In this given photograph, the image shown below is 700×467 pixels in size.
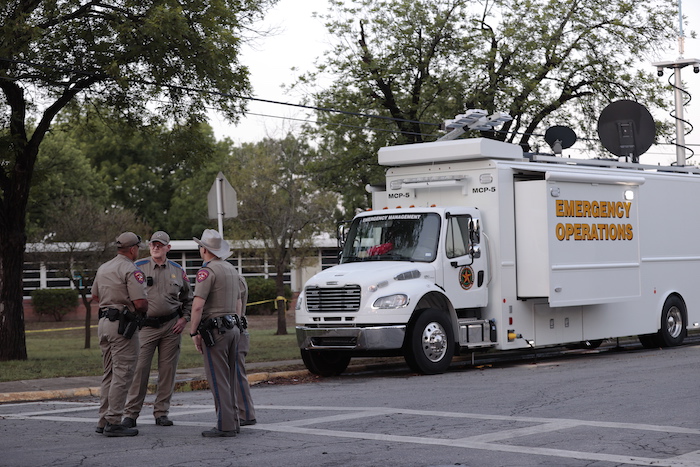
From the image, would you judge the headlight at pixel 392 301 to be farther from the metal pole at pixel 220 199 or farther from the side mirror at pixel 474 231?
the metal pole at pixel 220 199

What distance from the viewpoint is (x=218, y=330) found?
31.0 ft

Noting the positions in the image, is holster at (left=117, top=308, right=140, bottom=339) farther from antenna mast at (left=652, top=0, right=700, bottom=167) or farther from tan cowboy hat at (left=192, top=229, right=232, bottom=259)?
antenna mast at (left=652, top=0, right=700, bottom=167)

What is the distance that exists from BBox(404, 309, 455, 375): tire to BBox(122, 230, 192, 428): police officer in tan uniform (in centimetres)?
518

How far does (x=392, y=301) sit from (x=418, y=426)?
17.3 ft

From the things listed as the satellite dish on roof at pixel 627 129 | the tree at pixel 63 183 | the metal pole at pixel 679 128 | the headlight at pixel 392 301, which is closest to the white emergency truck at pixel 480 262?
the headlight at pixel 392 301

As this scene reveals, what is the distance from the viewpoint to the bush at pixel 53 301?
Result: 45.4 meters

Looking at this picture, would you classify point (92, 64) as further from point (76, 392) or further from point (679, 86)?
point (679, 86)

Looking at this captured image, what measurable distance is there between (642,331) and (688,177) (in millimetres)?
3482

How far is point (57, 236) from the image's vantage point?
1367 inches

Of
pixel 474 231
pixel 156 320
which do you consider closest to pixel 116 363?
pixel 156 320

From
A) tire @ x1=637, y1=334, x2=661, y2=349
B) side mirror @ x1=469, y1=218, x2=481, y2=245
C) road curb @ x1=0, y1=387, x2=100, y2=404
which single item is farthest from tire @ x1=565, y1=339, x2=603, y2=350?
road curb @ x1=0, y1=387, x2=100, y2=404

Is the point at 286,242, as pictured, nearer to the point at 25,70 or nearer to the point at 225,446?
the point at 25,70

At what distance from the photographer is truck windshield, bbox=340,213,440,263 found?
15.7m

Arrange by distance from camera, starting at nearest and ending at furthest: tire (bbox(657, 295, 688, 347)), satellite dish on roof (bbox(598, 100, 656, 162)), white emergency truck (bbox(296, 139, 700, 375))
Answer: white emergency truck (bbox(296, 139, 700, 375)) < tire (bbox(657, 295, 688, 347)) < satellite dish on roof (bbox(598, 100, 656, 162))
